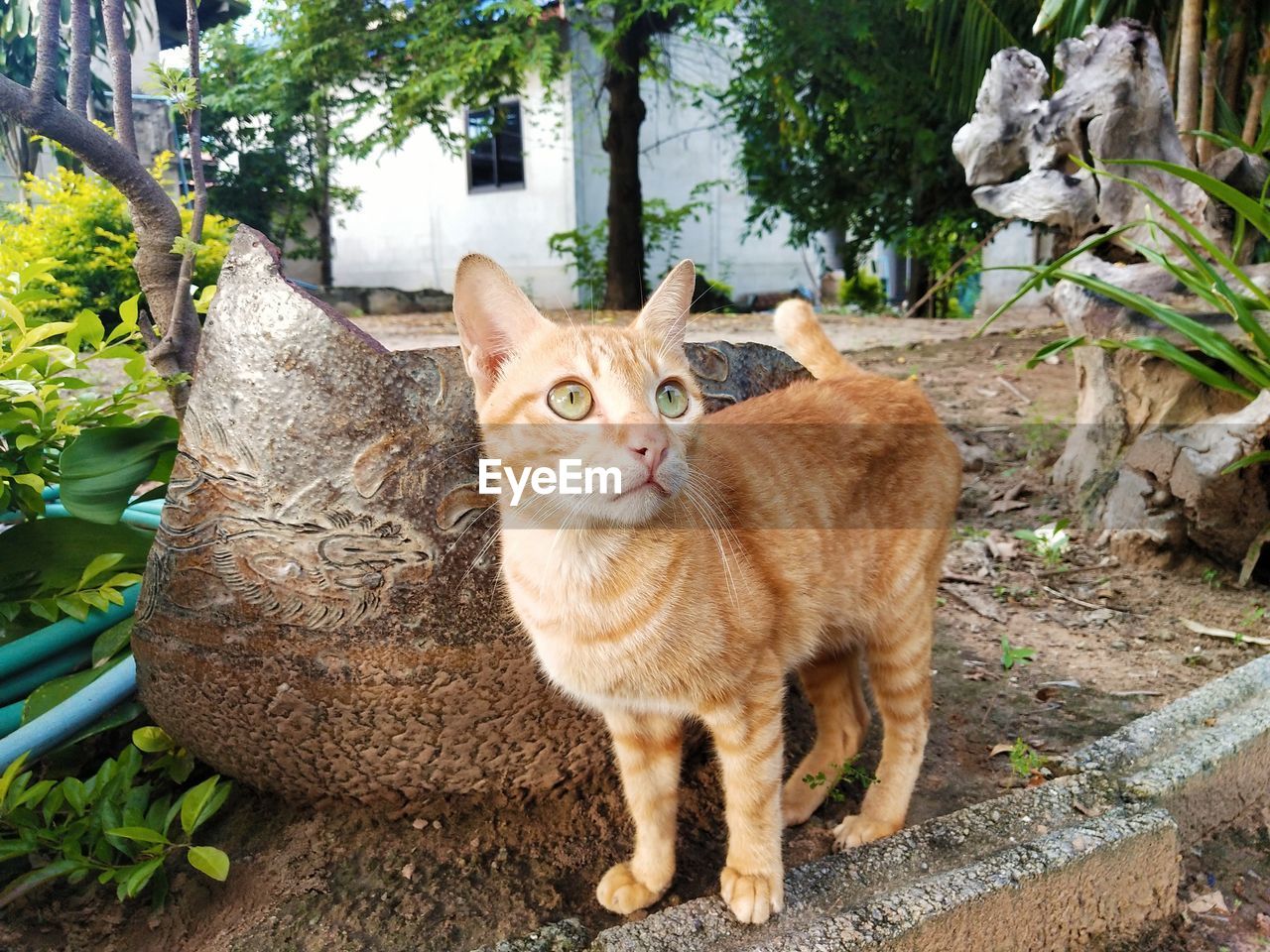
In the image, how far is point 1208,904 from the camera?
142cm

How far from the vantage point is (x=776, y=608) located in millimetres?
1297

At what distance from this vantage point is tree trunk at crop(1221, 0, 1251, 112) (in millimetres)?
2932

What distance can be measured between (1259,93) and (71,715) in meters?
3.91

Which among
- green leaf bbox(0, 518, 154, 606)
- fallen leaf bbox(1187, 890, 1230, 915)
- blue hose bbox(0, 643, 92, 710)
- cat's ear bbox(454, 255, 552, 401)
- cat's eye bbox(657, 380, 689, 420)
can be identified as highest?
cat's ear bbox(454, 255, 552, 401)

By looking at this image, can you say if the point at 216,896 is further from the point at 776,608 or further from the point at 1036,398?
the point at 1036,398

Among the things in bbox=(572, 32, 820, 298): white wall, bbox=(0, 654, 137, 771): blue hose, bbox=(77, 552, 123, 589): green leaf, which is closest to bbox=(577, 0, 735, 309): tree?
bbox=(572, 32, 820, 298): white wall

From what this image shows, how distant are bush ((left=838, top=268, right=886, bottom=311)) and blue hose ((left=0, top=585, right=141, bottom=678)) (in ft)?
23.1

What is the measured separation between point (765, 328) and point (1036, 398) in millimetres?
1795

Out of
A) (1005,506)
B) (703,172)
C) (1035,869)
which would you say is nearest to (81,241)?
(1035,869)

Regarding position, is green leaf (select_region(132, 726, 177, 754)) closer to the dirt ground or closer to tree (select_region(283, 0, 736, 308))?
the dirt ground

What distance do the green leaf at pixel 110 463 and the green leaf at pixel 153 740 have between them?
0.39m

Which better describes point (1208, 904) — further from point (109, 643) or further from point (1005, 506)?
point (109, 643)

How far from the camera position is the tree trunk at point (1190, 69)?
2781mm

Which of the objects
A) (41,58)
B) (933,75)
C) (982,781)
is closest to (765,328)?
(933,75)
